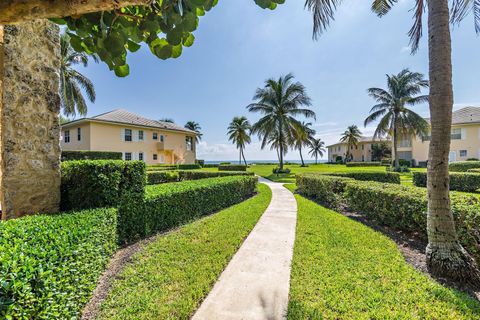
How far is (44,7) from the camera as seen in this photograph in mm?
1250

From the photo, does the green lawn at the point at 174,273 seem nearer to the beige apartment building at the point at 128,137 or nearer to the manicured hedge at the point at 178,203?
the manicured hedge at the point at 178,203

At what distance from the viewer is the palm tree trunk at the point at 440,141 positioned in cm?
364

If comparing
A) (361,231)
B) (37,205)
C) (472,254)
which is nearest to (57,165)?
(37,205)

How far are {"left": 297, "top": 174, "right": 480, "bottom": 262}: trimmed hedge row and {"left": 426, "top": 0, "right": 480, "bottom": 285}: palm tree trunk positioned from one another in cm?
50

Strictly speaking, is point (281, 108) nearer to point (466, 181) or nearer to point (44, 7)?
point (466, 181)

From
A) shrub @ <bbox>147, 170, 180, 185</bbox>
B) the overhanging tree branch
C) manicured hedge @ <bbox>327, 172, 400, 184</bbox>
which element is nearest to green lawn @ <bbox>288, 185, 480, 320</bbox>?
the overhanging tree branch

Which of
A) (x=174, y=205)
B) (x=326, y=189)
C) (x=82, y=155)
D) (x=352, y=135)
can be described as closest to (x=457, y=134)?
(x=352, y=135)

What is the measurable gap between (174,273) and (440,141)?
5.27m

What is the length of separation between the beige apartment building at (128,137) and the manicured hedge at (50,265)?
874 inches

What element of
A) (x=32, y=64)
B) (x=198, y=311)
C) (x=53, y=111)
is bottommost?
(x=198, y=311)

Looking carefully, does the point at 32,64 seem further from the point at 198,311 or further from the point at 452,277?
the point at 452,277

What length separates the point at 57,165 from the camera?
15.0 ft

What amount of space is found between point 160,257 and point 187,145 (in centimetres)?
3012

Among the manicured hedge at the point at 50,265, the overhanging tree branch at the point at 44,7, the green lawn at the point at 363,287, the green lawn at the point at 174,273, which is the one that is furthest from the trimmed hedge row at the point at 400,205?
the manicured hedge at the point at 50,265
